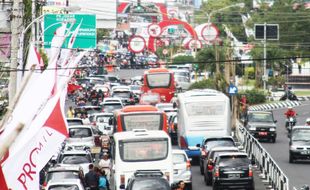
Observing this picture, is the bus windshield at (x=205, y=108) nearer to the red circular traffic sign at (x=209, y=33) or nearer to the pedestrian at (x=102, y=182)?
the pedestrian at (x=102, y=182)

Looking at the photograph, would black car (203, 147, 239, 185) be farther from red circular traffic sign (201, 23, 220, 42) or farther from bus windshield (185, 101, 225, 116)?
red circular traffic sign (201, 23, 220, 42)

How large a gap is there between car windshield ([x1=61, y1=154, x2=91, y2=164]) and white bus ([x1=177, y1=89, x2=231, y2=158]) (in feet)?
29.6

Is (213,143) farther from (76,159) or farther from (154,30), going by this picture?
(154,30)

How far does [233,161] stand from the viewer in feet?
111

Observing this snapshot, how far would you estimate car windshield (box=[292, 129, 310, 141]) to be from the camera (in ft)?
141

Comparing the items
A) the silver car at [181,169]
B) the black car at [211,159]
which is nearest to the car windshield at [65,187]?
the silver car at [181,169]

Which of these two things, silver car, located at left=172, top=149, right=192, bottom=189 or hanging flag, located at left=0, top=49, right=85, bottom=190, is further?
silver car, located at left=172, top=149, right=192, bottom=189

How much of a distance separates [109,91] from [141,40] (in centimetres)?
726

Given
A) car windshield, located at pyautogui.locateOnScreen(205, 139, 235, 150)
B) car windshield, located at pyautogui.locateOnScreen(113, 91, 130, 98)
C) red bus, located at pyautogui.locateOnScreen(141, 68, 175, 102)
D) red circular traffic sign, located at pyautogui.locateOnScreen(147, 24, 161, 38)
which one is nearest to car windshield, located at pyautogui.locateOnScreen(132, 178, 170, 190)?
car windshield, located at pyautogui.locateOnScreen(205, 139, 235, 150)

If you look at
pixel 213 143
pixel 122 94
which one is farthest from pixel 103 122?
pixel 122 94

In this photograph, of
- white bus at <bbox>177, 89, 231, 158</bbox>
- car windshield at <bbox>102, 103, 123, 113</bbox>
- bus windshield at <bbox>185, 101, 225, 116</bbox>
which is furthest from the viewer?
car windshield at <bbox>102, 103, 123, 113</bbox>

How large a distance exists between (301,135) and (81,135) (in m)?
8.41

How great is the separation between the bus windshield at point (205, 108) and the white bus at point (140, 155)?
1265 centimetres

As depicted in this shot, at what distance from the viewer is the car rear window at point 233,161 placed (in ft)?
111
